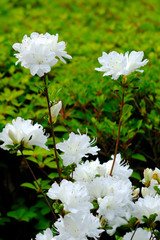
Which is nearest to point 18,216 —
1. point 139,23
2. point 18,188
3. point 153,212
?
point 18,188

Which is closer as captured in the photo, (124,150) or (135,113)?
(124,150)

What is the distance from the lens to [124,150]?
229 centimetres

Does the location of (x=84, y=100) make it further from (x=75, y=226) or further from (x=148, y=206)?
(x=75, y=226)

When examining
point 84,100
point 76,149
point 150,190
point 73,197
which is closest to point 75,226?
point 73,197

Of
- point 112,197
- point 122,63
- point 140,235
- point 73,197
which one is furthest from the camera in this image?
point 140,235

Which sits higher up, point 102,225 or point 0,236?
point 102,225

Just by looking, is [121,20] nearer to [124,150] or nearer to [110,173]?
[124,150]

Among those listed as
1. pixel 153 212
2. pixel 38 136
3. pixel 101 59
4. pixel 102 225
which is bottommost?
pixel 102 225

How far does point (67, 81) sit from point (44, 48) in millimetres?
1382

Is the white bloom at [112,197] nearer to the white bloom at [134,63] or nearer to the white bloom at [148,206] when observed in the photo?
the white bloom at [148,206]

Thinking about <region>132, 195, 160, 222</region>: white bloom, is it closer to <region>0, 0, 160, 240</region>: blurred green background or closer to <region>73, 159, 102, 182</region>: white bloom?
<region>73, 159, 102, 182</region>: white bloom

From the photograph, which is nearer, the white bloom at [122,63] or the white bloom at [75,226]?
the white bloom at [75,226]

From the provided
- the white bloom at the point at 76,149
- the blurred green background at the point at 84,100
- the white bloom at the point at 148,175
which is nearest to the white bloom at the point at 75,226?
the white bloom at the point at 76,149

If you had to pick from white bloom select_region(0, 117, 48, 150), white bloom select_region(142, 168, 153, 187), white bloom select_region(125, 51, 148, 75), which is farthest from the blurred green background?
white bloom select_region(142, 168, 153, 187)
